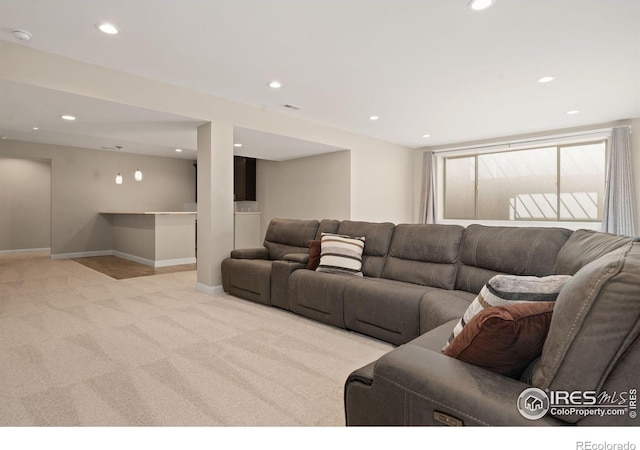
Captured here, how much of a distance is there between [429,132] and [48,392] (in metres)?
6.02

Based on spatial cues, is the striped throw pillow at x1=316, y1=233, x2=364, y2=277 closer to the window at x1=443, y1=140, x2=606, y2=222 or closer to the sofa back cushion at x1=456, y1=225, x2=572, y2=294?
the sofa back cushion at x1=456, y1=225, x2=572, y2=294

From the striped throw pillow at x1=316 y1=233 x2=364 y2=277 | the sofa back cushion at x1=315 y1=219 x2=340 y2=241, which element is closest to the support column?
the sofa back cushion at x1=315 y1=219 x2=340 y2=241

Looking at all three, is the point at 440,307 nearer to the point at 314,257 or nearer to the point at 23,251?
the point at 314,257

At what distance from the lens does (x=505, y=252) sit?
2514 mm

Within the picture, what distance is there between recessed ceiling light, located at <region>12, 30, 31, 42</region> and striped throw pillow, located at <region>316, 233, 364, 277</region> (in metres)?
3.07

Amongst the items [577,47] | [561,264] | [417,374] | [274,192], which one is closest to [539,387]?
[417,374]

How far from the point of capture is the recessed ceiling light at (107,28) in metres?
2.58

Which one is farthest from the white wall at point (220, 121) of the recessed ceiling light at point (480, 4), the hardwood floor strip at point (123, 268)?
the recessed ceiling light at point (480, 4)

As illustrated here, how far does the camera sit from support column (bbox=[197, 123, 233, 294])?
4.16 meters

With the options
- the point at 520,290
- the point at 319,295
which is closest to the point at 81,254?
the point at 319,295

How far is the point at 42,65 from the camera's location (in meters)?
3.00

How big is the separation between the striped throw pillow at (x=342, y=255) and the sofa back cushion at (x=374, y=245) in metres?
0.07

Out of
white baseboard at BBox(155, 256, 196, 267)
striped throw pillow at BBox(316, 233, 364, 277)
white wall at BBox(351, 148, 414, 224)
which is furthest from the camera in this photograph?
white wall at BBox(351, 148, 414, 224)
